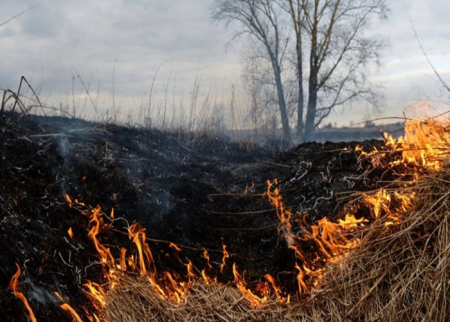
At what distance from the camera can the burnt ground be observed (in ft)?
11.3

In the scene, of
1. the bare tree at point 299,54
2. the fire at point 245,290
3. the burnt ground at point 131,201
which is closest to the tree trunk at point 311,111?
the bare tree at point 299,54

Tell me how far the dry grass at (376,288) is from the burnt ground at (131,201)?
17.1 inches

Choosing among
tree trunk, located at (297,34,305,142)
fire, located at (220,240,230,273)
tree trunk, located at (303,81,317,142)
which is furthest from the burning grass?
tree trunk, located at (297,34,305,142)

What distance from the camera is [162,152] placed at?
6340 mm

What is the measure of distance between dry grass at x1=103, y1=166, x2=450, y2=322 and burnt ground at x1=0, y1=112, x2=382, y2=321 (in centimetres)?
43

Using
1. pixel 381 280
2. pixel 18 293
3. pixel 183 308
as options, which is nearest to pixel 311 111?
pixel 183 308

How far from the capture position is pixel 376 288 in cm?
297

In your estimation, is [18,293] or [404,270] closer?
[404,270]

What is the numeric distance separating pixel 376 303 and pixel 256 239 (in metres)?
1.84

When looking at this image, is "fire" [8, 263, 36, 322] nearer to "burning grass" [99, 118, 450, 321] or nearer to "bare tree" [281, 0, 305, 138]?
"burning grass" [99, 118, 450, 321]

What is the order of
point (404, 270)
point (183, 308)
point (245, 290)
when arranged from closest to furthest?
1. point (404, 270)
2. point (183, 308)
3. point (245, 290)

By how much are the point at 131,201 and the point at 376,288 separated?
2.58 meters

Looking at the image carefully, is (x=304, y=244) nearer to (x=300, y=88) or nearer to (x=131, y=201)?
(x=131, y=201)

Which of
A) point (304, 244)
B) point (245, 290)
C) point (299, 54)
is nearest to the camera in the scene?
point (245, 290)
